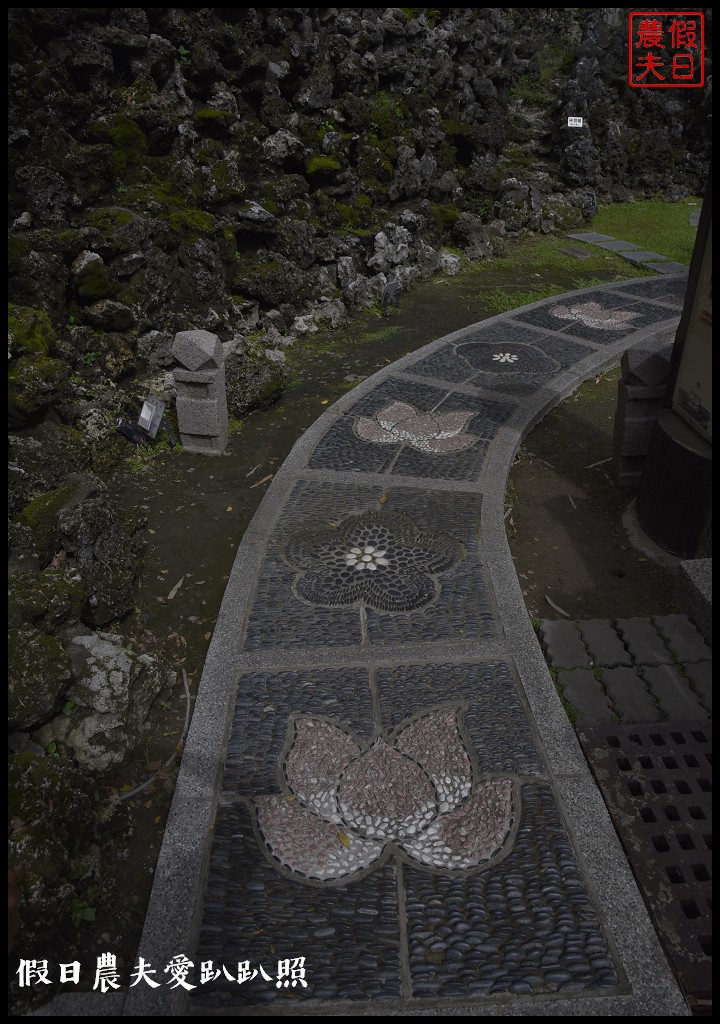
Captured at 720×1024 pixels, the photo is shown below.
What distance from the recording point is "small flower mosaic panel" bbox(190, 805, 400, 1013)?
3201mm

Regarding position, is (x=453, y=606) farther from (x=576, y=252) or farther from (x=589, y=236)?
(x=589, y=236)

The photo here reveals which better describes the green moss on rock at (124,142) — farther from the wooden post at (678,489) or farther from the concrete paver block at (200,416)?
the wooden post at (678,489)

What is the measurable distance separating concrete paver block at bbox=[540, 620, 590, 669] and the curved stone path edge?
0.09m

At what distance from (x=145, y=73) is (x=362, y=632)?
1019 centimetres

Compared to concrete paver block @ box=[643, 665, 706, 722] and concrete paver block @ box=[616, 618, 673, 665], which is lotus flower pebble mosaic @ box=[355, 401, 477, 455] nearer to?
concrete paver block @ box=[616, 618, 673, 665]

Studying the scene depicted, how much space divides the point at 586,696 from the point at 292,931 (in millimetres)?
2278

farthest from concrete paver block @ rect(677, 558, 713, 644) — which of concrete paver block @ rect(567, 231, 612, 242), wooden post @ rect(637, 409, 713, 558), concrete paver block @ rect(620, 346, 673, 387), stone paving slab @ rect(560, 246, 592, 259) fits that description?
concrete paver block @ rect(567, 231, 612, 242)

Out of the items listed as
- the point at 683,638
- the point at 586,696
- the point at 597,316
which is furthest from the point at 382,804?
the point at 597,316

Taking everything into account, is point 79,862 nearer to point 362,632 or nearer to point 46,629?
point 46,629

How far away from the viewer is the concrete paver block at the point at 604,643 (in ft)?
16.1

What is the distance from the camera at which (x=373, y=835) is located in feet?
12.8

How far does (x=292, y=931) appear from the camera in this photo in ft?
11.2

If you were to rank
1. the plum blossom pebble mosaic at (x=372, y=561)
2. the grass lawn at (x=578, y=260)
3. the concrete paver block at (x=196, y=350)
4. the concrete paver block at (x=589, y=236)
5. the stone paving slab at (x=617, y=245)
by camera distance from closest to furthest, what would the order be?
the plum blossom pebble mosaic at (x=372, y=561) < the concrete paver block at (x=196, y=350) < the grass lawn at (x=578, y=260) < the stone paving slab at (x=617, y=245) < the concrete paver block at (x=589, y=236)

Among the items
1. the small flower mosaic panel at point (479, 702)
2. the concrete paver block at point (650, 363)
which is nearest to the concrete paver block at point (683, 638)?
the small flower mosaic panel at point (479, 702)
